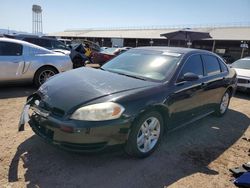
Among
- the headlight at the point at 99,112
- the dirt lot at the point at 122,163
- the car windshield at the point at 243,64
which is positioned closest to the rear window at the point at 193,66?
the dirt lot at the point at 122,163

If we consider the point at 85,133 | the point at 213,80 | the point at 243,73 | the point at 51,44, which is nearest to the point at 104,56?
the point at 51,44

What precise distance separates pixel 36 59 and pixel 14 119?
288cm

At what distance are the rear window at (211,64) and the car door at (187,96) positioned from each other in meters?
0.25

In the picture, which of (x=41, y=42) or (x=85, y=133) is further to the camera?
(x=41, y=42)

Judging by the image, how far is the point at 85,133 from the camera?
298 centimetres

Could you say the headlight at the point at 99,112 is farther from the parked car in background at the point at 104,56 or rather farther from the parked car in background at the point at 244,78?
the parked car in background at the point at 104,56

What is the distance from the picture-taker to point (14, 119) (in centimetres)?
489

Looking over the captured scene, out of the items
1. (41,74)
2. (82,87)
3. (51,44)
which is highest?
(51,44)

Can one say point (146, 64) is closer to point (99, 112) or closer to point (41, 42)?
point (99, 112)

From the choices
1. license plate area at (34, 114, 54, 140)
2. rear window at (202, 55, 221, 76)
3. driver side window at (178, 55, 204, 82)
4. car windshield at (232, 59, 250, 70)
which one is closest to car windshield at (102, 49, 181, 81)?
driver side window at (178, 55, 204, 82)

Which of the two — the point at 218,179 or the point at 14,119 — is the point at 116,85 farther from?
the point at 14,119

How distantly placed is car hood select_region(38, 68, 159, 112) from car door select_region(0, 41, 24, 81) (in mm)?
3404

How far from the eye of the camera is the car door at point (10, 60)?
22.2 ft

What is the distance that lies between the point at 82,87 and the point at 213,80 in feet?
9.64
